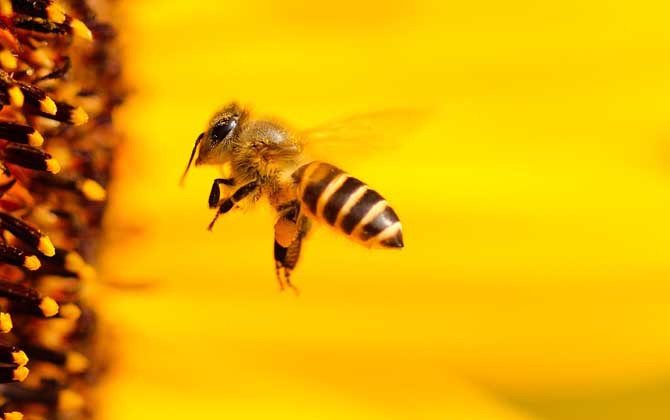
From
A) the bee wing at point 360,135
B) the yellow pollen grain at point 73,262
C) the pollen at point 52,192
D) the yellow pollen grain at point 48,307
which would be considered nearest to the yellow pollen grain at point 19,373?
the pollen at point 52,192

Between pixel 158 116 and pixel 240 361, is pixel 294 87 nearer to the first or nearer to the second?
pixel 158 116

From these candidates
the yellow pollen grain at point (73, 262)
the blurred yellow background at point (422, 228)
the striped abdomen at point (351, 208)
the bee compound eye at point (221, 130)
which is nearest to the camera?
the striped abdomen at point (351, 208)

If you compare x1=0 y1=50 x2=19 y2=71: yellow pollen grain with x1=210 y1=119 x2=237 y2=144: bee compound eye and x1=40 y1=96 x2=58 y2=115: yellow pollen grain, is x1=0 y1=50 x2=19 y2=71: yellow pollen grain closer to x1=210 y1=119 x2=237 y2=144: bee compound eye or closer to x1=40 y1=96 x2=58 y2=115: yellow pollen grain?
x1=40 y1=96 x2=58 y2=115: yellow pollen grain

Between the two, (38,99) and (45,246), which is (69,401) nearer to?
(45,246)

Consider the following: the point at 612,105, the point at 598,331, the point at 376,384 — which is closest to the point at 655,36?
the point at 612,105

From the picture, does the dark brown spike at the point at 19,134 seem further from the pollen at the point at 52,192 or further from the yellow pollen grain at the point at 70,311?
the yellow pollen grain at the point at 70,311
